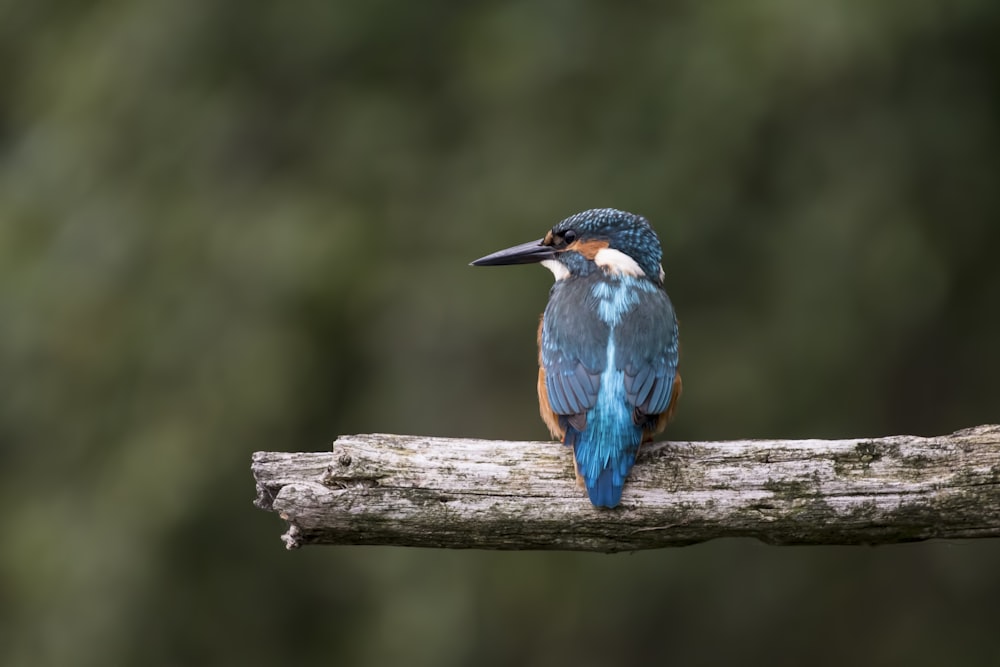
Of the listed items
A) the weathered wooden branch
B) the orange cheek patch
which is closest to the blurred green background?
the orange cheek patch

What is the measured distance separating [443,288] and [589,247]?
1.40 meters

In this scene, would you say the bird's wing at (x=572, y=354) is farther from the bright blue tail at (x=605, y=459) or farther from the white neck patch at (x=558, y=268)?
the white neck patch at (x=558, y=268)

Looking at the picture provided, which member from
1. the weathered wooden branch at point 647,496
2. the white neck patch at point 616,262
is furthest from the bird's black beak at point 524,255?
the weathered wooden branch at point 647,496

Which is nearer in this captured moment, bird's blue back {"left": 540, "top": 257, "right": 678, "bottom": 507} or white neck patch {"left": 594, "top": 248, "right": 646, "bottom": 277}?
bird's blue back {"left": 540, "top": 257, "right": 678, "bottom": 507}

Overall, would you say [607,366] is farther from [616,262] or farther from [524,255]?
[524,255]

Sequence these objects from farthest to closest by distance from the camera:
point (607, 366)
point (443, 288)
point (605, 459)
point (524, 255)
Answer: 1. point (443, 288)
2. point (524, 255)
3. point (607, 366)
4. point (605, 459)

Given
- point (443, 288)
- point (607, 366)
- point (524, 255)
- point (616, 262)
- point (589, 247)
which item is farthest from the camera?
point (443, 288)

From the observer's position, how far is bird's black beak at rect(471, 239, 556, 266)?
4.14 m

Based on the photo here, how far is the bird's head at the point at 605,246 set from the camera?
3.95 meters

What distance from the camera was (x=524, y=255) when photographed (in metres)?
4.17

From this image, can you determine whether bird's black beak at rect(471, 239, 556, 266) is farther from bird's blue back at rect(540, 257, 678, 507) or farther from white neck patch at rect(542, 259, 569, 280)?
bird's blue back at rect(540, 257, 678, 507)

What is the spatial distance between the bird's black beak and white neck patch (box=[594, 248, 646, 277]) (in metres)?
0.22

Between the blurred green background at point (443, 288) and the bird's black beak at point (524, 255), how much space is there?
0.91 meters

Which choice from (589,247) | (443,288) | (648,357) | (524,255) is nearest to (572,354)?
(648,357)
